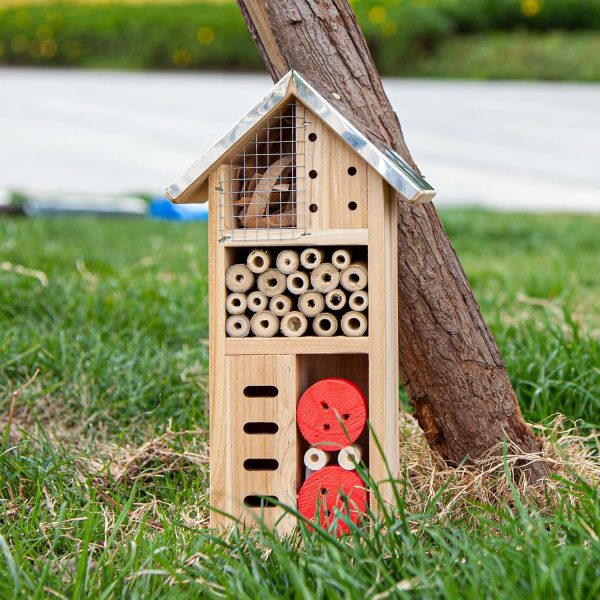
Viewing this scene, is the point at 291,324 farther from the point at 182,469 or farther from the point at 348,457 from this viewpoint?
the point at 182,469

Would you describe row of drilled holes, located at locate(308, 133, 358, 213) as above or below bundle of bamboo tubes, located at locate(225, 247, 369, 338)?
above

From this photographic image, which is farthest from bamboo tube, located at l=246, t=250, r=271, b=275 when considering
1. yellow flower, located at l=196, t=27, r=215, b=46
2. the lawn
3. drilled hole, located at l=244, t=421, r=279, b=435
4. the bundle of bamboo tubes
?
yellow flower, located at l=196, t=27, r=215, b=46

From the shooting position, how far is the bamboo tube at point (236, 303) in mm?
2273

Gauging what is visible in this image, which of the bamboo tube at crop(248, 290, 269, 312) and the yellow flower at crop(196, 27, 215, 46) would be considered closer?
the bamboo tube at crop(248, 290, 269, 312)

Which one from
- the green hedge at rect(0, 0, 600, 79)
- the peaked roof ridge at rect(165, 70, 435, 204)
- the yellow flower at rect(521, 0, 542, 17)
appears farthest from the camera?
the yellow flower at rect(521, 0, 542, 17)

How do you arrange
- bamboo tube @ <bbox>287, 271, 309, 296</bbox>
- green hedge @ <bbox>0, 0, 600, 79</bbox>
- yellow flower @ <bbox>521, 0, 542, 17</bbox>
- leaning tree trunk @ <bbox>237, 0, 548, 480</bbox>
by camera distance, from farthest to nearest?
yellow flower @ <bbox>521, 0, 542, 17</bbox>
green hedge @ <bbox>0, 0, 600, 79</bbox>
leaning tree trunk @ <bbox>237, 0, 548, 480</bbox>
bamboo tube @ <bbox>287, 271, 309, 296</bbox>

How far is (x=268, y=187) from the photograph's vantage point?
7.47 feet

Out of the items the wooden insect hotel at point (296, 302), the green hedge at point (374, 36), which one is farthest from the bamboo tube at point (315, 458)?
the green hedge at point (374, 36)

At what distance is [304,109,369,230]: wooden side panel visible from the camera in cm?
222

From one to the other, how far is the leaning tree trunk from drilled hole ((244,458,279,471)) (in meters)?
0.49

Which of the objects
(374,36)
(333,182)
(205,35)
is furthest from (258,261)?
(205,35)

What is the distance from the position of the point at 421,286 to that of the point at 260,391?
52 cm

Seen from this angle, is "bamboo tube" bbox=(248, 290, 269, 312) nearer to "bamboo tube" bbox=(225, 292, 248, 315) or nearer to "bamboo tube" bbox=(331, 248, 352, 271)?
"bamboo tube" bbox=(225, 292, 248, 315)

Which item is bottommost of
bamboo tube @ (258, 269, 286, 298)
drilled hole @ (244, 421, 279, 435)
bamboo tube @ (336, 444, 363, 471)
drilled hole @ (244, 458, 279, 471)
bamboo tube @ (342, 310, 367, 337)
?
drilled hole @ (244, 458, 279, 471)
